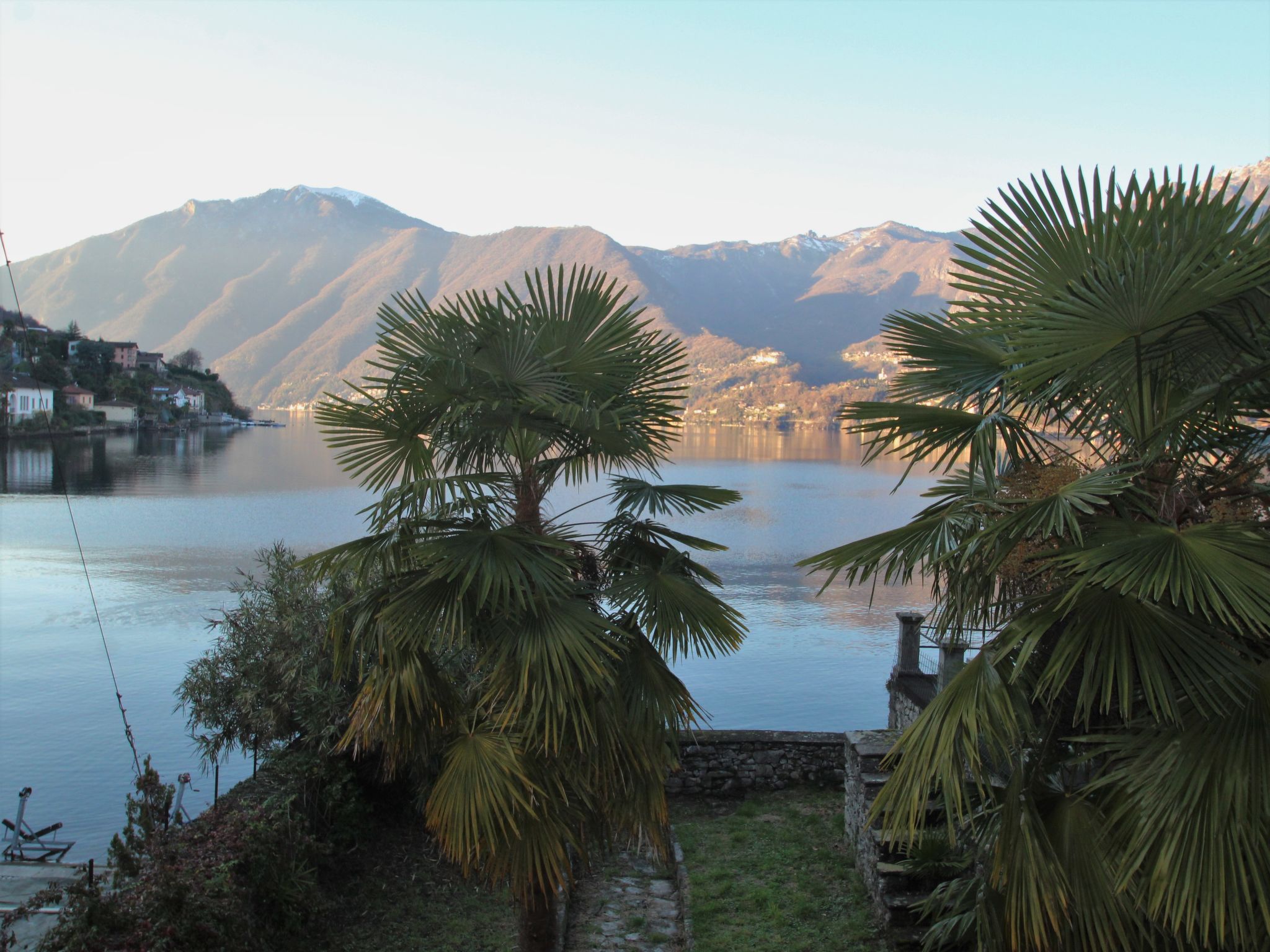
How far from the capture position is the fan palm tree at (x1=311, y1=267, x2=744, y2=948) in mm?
5754

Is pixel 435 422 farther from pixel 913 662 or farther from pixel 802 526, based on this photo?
pixel 802 526

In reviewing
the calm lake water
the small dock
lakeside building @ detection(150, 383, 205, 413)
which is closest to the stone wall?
the calm lake water

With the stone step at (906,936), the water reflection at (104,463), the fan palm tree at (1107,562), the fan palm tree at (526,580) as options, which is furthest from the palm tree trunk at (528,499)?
the water reflection at (104,463)

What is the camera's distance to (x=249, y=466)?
7269cm

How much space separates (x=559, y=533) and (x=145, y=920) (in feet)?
11.0

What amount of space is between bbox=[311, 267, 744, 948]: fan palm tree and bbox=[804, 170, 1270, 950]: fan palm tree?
6.37 feet

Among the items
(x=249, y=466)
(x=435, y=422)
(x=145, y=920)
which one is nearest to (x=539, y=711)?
(x=435, y=422)

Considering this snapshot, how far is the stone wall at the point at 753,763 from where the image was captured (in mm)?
11898

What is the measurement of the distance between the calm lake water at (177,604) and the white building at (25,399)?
5541 mm

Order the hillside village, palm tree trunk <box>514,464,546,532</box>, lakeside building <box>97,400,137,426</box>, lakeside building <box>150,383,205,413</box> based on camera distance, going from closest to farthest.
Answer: palm tree trunk <box>514,464,546,532</box>
the hillside village
lakeside building <box>97,400,137,426</box>
lakeside building <box>150,383,205,413</box>

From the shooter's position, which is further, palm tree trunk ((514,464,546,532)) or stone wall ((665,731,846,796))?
stone wall ((665,731,846,796))

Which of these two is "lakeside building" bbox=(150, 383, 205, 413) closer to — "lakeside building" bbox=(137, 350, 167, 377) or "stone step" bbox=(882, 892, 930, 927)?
"lakeside building" bbox=(137, 350, 167, 377)

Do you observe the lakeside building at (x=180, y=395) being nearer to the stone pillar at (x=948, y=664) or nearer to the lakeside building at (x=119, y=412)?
the lakeside building at (x=119, y=412)

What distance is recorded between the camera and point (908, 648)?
1280 centimetres
